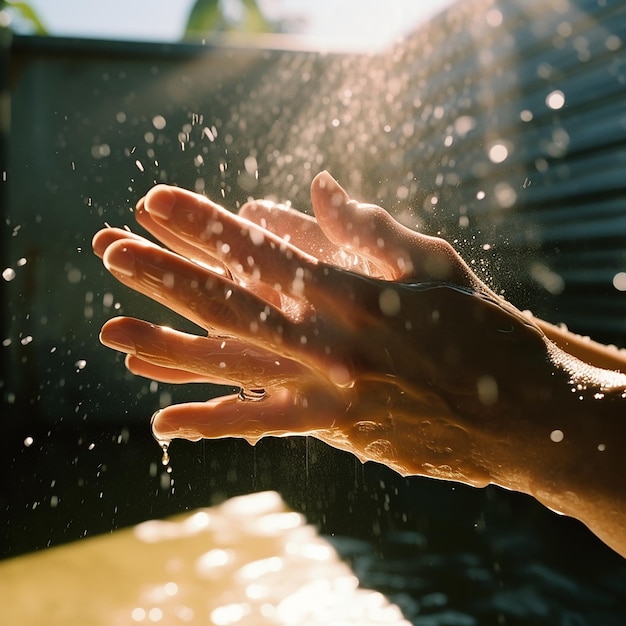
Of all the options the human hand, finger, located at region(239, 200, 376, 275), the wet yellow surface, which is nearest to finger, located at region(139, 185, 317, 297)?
the human hand

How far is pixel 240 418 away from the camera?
5.27 feet

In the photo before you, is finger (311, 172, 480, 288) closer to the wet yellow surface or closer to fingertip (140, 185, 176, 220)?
fingertip (140, 185, 176, 220)

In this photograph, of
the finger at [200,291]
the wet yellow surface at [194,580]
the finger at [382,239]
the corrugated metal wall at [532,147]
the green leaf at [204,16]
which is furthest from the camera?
the green leaf at [204,16]

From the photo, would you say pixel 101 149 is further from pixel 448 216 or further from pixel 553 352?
pixel 553 352

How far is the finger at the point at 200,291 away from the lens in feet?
4.65

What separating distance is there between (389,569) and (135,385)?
4173 mm

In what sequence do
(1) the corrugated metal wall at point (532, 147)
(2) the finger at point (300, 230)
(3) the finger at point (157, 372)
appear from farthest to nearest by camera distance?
(1) the corrugated metal wall at point (532, 147)
(2) the finger at point (300, 230)
(3) the finger at point (157, 372)

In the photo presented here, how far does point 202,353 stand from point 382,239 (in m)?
0.50

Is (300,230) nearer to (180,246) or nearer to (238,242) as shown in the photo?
(180,246)

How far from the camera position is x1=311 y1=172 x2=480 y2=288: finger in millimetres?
1646

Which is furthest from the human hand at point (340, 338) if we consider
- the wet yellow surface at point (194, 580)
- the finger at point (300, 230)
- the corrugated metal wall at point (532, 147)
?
the corrugated metal wall at point (532, 147)

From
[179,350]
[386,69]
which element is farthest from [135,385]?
[179,350]

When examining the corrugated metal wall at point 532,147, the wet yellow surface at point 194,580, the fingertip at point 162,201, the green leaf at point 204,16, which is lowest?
the wet yellow surface at point 194,580

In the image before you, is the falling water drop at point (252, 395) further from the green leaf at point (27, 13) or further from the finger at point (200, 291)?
the green leaf at point (27, 13)
